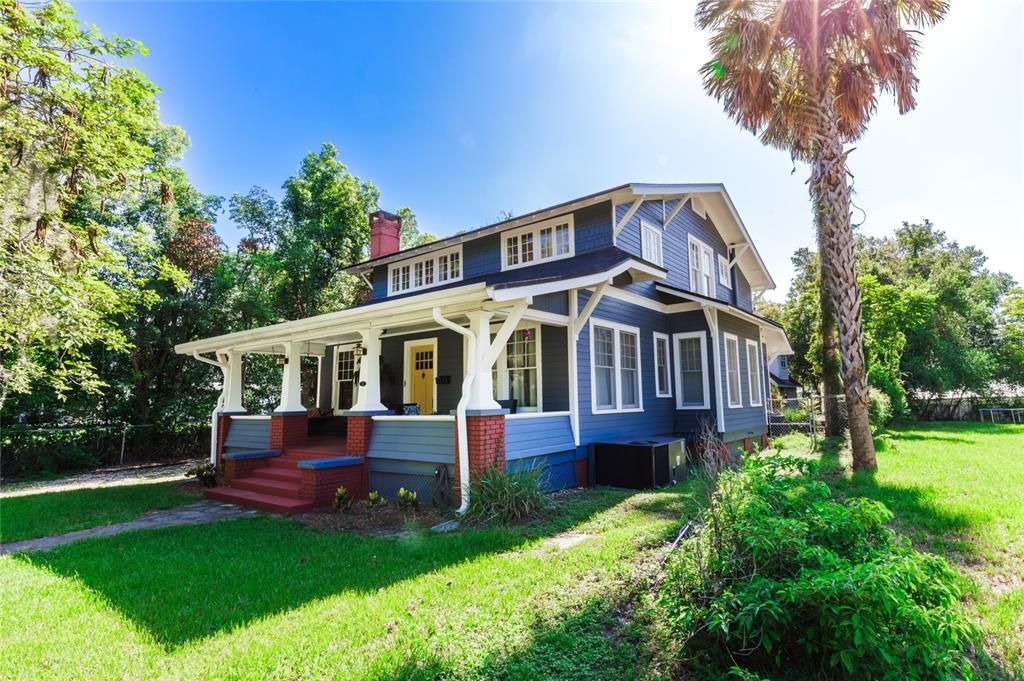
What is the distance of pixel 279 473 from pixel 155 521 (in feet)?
6.17

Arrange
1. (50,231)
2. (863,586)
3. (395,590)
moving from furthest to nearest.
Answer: (50,231)
(395,590)
(863,586)

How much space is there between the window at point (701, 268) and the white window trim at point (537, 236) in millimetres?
4374

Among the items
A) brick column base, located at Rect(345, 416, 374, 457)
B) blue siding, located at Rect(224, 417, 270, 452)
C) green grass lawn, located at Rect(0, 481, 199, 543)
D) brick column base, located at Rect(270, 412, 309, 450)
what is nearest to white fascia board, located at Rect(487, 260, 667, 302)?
brick column base, located at Rect(345, 416, 374, 457)

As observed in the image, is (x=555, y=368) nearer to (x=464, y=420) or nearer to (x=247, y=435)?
(x=464, y=420)

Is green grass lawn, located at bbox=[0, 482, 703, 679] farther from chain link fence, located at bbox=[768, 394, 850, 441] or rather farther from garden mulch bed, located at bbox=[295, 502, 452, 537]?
chain link fence, located at bbox=[768, 394, 850, 441]

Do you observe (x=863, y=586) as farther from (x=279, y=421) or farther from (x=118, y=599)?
(x=279, y=421)

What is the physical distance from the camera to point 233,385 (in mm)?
11383

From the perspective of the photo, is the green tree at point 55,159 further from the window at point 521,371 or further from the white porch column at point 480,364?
the window at point 521,371

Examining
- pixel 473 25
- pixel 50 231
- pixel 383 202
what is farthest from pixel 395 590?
pixel 383 202

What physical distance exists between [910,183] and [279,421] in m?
17.4

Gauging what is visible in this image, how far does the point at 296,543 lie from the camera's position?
5.97 meters

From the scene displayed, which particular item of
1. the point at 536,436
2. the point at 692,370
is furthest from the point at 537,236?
the point at 536,436

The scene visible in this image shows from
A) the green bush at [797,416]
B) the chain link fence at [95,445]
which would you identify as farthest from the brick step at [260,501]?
the green bush at [797,416]

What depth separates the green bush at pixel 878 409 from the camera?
580 inches
